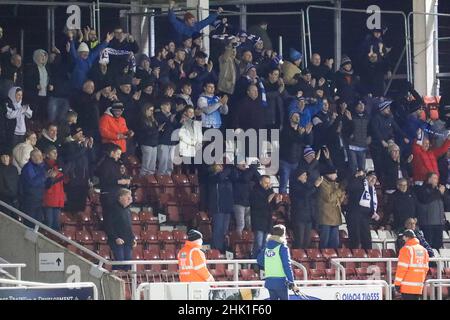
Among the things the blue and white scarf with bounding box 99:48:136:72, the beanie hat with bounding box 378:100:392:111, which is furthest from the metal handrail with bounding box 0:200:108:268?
the beanie hat with bounding box 378:100:392:111

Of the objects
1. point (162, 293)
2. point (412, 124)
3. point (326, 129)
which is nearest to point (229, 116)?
point (326, 129)

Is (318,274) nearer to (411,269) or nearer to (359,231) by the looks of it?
(359,231)

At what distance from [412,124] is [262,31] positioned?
10.6 feet

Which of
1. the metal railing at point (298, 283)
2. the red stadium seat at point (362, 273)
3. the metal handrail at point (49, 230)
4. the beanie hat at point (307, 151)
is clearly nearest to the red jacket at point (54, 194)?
the metal handrail at point (49, 230)

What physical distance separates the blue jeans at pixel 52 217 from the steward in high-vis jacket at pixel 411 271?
5.19 m

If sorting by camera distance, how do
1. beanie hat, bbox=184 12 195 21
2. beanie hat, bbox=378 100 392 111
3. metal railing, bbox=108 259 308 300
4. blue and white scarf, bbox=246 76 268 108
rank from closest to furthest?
metal railing, bbox=108 259 308 300 → blue and white scarf, bbox=246 76 268 108 → beanie hat, bbox=184 12 195 21 → beanie hat, bbox=378 100 392 111

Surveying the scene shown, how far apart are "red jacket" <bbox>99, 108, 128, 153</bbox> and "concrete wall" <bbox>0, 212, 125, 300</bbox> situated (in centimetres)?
246

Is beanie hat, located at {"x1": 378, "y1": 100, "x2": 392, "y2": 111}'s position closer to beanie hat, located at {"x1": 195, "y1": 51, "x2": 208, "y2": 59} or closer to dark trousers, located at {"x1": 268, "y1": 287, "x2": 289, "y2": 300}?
beanie hat, located at {"x1": 195, "y1": 51, "x2": 208, "y2": 59}

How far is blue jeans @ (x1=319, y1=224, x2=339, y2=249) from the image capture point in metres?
27.2

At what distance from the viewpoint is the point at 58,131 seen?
26109mm

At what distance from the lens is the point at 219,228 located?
2616 centimetres
